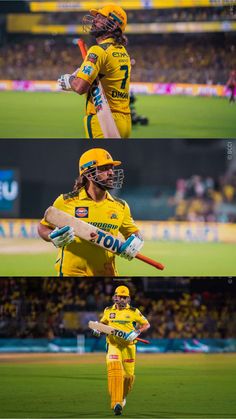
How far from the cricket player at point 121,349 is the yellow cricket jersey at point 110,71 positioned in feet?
5.36

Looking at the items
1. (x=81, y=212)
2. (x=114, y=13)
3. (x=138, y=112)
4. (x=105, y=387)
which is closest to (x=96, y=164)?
(x=81, y=212)

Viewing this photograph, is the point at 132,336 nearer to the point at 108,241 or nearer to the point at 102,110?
the point at 108,241

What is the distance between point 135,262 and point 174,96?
131cm

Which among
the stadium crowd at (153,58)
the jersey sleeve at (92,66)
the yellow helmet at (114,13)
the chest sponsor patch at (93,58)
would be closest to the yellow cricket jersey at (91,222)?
the jersey sleeve at (92,66)

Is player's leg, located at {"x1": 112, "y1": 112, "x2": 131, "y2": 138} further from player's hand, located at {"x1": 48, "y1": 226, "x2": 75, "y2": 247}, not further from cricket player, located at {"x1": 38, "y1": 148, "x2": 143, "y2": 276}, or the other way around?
player's hand, located at {"x1": 48, "y1": 226, "x2": 75, "y2": 247}

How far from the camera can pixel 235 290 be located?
13.3 m

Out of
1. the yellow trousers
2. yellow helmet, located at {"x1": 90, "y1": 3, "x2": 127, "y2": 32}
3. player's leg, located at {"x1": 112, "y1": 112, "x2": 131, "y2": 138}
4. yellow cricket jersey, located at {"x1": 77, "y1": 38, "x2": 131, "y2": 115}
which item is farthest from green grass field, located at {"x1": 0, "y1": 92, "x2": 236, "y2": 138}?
the yellow trousers

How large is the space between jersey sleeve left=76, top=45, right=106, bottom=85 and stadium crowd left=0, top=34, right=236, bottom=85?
57 centimetres

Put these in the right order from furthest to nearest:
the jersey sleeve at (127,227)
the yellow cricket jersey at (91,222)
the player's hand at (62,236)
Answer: the jersey sleeve at (127,227) < the yellow cricket jersey at (91,222) < the player's hand at (62,236)

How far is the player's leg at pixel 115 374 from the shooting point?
923cm

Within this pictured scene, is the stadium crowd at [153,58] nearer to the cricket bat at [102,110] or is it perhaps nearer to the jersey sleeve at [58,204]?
the cricket bat at [102,110]

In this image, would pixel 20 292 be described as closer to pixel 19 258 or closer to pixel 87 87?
pixel 19 258

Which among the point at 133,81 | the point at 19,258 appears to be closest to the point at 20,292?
the point at 19,258

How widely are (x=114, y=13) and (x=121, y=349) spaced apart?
2.47 m
